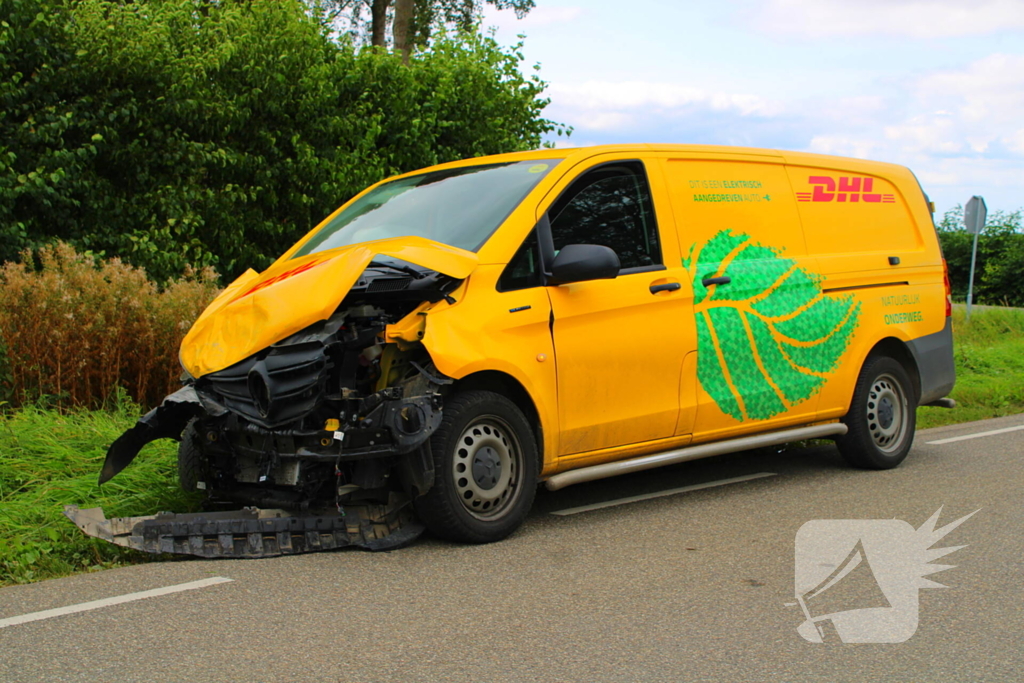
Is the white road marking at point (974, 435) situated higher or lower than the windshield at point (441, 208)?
lower

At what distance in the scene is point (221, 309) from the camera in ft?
19.4

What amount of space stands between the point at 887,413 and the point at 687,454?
86.2 inches

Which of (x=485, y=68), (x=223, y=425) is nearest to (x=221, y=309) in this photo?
(x=223, y=425)

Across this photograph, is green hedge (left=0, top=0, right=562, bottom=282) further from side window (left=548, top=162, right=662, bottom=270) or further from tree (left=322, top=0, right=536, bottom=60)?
tree (left=322, top=0, right=536, bottom=60)

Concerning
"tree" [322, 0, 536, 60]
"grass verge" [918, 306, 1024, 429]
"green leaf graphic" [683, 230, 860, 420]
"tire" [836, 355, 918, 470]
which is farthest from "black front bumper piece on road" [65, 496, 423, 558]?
"tree" [322, 0, 536, 60]

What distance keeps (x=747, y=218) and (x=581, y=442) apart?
6.84ft

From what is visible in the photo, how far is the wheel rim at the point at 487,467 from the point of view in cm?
583

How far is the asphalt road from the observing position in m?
4.07

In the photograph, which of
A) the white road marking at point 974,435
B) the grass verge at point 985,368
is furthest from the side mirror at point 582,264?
the grass verge at point 985,368

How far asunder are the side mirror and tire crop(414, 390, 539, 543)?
0.76 metres

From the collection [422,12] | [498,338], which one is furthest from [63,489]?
[422,12]

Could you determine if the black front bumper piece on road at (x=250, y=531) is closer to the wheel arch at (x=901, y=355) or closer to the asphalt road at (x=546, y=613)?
the asphalt road at (x=546, y=613)

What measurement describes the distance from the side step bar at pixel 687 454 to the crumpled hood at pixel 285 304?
132 cm

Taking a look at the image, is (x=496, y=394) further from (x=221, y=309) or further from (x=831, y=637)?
(x=831, y=637)
